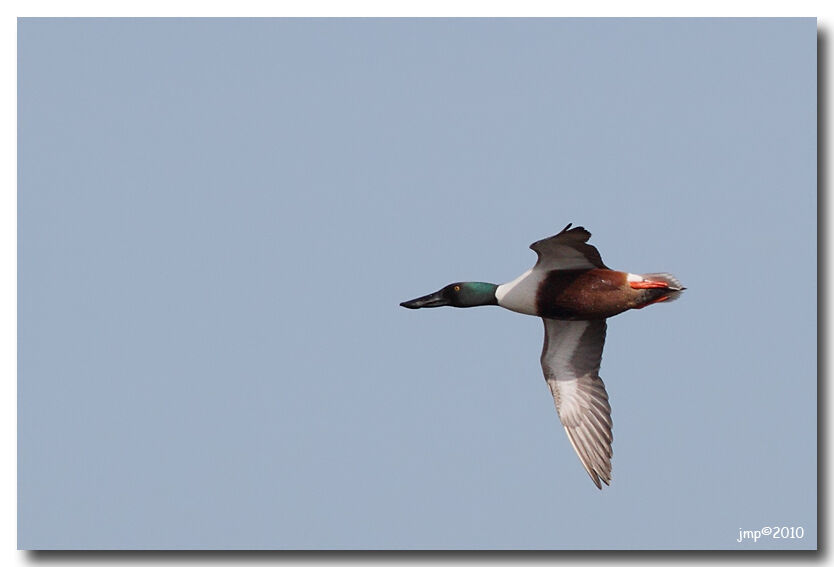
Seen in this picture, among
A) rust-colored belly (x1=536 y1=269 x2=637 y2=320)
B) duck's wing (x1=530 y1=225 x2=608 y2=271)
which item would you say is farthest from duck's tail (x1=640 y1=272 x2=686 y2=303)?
duck's wing (x1=530 y1=225 x2=608 y2=271)

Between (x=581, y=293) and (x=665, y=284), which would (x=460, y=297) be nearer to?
(x=581, y=293)

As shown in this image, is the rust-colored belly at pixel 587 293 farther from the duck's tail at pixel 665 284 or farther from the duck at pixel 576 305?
the duck's tail at pixel 665 284

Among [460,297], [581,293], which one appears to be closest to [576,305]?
[581,293]

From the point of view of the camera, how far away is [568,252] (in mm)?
7277

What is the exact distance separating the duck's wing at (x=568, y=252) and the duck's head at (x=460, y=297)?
441 mm

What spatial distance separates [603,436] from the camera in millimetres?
7879

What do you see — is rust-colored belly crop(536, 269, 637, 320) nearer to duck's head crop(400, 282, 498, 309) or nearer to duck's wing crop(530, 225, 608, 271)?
duck's wing crop(530, 225, 608, 271)

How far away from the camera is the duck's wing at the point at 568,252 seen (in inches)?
278

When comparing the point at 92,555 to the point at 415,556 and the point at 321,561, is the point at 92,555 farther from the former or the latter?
the point at 415,556

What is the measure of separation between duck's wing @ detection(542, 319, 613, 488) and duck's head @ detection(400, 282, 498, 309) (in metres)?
0.49

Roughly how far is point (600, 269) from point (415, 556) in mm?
1805

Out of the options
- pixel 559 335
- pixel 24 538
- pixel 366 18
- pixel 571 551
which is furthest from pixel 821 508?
pixel 24 538

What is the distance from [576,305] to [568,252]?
0.31 metres

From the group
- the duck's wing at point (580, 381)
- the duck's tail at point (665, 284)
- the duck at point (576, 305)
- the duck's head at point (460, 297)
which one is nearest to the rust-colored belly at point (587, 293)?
the duck at point (576, 305)
